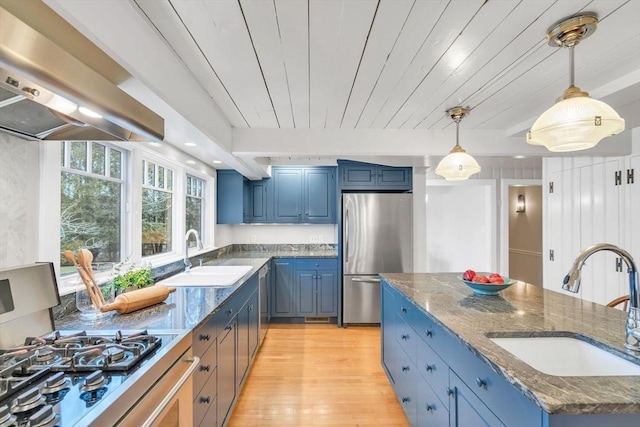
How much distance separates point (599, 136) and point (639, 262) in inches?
93.4

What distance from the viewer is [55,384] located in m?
0.82

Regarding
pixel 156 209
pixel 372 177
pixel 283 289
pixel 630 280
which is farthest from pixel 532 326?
pixel 283 289

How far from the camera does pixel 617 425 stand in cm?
82

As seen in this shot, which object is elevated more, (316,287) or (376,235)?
(376,235)

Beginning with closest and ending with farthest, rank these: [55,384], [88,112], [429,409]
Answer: [55,384] → [88,112] → [429,409]

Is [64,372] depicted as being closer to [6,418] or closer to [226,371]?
[6,418]

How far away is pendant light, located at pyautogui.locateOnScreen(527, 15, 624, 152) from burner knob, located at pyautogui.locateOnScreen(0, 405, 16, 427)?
1.97 metres

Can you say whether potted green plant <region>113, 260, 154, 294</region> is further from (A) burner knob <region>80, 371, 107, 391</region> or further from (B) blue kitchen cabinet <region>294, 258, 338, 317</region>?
(B) blue kitchen cabinet <region>294, 258, 338, 317</region>

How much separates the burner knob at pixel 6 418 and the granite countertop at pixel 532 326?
1271mm

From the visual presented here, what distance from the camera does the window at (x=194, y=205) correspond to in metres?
3.42

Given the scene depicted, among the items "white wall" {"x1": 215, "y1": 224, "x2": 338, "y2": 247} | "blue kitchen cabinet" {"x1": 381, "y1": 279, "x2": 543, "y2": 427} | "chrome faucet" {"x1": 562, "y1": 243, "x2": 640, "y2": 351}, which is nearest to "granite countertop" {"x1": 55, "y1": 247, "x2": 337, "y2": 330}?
"blue kitchen cabinet" {"x1": 381, "y1": 279, "x2": 543, "y2": 427}

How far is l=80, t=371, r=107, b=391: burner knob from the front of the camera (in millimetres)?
832

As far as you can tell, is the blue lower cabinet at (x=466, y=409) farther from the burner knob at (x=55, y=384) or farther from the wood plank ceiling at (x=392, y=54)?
the wood plank ceiling at (x=392, y=54)

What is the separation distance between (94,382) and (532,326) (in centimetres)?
169
